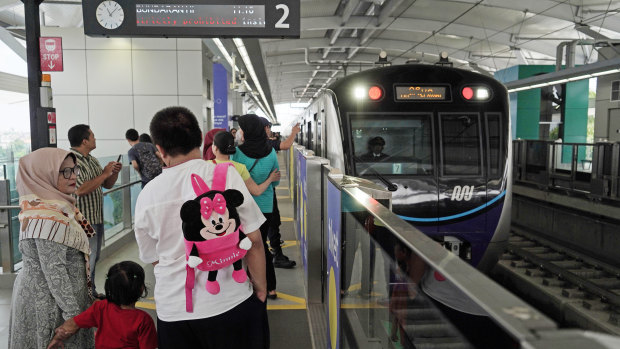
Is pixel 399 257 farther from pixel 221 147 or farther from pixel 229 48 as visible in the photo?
pixel 229 48

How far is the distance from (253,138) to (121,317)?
84.1 inches

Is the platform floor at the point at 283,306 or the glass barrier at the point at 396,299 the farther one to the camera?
the platform floor at the point at 283,306

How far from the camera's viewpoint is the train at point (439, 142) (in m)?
5.43

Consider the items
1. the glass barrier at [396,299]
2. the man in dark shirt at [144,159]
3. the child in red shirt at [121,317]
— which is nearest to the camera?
the glass barrier at [396,299]

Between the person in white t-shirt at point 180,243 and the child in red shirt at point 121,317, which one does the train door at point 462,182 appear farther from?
the person in white t-shirt at point 180,243

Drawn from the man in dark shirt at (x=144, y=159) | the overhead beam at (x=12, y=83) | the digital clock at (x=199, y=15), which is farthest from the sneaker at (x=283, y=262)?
the overhead beam at (x=12, y=83)

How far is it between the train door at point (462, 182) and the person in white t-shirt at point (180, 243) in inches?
145

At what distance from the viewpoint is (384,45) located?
22906mm

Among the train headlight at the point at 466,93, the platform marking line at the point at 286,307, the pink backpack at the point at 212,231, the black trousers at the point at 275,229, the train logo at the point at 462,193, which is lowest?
the platform marking line at the point at 286,307

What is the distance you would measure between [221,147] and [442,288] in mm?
2904

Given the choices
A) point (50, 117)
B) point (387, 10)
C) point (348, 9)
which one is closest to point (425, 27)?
point (387, 10)

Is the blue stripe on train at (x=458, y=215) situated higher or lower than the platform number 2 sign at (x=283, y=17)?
lower

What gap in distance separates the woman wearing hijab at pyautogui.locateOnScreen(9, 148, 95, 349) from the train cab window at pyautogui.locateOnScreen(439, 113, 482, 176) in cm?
387

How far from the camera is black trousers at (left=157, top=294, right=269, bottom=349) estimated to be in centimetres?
205
